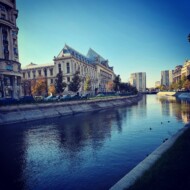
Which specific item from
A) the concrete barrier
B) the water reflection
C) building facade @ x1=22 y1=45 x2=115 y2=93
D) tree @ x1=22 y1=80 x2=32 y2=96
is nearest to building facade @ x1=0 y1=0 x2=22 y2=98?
building facade @ x1=22 y1=45 x2=115 y2=93

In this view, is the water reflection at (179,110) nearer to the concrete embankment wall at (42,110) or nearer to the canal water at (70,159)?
the canal water at (70,159)

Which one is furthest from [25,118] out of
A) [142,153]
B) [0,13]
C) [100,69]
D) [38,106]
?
[100,69]

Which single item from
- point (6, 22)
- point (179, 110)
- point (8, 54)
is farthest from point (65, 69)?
point (179, 110)

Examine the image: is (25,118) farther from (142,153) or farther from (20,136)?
(142,153)

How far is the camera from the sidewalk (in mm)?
8949

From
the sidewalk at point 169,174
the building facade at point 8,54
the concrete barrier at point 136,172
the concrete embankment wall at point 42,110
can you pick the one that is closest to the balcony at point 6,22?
the building facade at point 8,54

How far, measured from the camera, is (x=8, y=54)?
59969mm

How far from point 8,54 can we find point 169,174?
61674 millimetres

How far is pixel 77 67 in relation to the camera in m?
101

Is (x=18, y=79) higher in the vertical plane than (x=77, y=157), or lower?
higher

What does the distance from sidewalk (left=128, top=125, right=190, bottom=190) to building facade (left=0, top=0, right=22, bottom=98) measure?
54.6 metres

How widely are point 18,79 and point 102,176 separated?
5887cm

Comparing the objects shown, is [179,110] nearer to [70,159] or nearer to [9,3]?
[70,159]

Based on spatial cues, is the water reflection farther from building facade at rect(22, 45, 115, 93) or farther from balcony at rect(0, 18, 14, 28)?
balcony at rect(0, 18, 14, 28)
